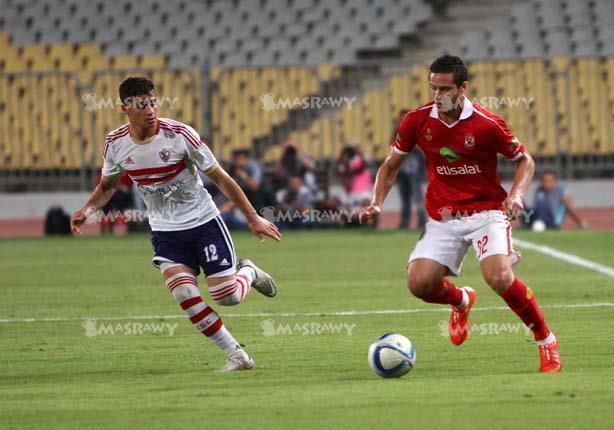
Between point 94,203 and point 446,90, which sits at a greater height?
point 446,90

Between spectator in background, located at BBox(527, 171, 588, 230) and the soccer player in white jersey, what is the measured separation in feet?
44.7

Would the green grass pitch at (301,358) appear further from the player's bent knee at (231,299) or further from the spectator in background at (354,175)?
the spectator in background at (354,175)

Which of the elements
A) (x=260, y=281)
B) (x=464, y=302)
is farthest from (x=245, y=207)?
(x=464, y=302)

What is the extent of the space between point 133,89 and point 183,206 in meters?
0.88

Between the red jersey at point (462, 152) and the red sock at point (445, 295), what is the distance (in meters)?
0.50

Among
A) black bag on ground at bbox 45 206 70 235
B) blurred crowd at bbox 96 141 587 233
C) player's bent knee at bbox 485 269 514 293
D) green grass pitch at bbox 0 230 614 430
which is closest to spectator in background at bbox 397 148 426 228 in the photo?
blurred crowd at bbox 96 141 587 233

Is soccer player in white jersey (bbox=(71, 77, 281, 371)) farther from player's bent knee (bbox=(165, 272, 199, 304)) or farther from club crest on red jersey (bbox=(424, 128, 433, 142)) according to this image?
club crest on red jersey (bbox=(424, 128, 433, 142))

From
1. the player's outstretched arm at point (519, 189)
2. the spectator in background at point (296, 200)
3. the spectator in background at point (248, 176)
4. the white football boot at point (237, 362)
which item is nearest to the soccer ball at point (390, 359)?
the white football boot at point (237, 362)

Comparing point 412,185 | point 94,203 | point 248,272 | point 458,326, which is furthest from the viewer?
point 412,185

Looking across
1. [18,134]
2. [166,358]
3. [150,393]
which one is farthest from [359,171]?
[150,393]

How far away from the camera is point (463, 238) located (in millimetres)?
8828

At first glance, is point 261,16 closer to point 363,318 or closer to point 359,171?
point 359,171

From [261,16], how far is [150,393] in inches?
892

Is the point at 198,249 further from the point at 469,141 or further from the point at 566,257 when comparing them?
the point at 566,257
